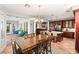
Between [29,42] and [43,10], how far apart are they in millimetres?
717

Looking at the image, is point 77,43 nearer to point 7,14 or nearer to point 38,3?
point 38,3

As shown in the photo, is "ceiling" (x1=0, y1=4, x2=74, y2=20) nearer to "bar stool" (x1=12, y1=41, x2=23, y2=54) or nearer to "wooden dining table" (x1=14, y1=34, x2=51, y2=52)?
"wooden dining table" (x1=14, y1=34, x2=51, y2=52)

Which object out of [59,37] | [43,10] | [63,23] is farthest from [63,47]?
[43,10]

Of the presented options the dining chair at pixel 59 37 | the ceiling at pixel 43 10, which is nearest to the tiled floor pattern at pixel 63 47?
the dining chair at pixel 59 37

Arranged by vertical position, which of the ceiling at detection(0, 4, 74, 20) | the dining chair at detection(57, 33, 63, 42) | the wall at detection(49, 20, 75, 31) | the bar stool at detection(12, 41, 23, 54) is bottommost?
the bar stool at detection(12, 41, 23, 54)

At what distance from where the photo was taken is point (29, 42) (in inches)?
95.3

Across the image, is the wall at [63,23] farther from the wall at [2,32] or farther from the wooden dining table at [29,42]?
the wall at [2,32]

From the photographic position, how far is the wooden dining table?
2318mm

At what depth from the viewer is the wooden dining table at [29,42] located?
2318 mm

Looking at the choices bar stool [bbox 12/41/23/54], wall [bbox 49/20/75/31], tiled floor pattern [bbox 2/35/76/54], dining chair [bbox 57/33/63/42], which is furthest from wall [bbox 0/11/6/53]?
dining chair [bbox 57/33/63/42]

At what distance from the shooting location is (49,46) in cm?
244

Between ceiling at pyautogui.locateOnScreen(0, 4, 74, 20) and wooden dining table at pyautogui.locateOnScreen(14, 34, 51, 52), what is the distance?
442mm

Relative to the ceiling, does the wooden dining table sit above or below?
below
